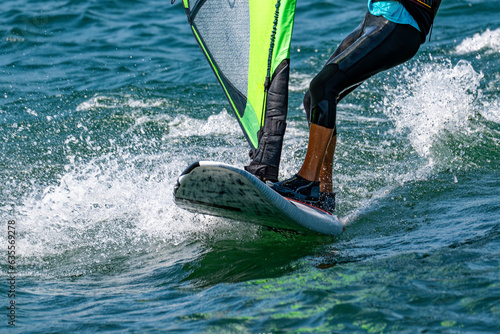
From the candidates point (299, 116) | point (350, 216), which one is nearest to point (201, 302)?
point (350, 216)

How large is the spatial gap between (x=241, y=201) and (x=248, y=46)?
1459 mm

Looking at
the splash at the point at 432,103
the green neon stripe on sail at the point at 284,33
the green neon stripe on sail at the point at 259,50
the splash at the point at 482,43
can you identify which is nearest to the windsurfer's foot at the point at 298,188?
the green neon stripe on sail at the point at 259,50

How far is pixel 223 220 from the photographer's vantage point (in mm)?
4121

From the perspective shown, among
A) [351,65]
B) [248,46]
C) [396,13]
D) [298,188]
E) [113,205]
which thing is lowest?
[113,205]

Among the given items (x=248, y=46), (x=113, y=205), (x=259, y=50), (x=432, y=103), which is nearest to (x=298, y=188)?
(x=259, y=50)

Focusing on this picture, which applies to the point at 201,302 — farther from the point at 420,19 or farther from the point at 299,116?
the point at 299,116

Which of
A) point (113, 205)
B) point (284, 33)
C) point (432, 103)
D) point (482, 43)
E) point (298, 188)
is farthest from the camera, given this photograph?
point (482, 43)

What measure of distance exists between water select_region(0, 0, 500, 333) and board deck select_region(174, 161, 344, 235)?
0.16m

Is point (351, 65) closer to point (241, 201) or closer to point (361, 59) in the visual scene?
point (361, 59)

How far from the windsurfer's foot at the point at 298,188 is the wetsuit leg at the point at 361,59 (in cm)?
39

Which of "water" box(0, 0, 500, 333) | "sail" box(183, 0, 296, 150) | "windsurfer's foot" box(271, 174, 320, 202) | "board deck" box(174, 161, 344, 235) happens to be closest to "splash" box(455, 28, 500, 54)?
"water" box(0, 0, 500, 333)

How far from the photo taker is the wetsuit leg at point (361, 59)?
375cm

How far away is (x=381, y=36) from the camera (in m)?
3.75

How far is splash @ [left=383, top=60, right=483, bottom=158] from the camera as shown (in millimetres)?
6094
